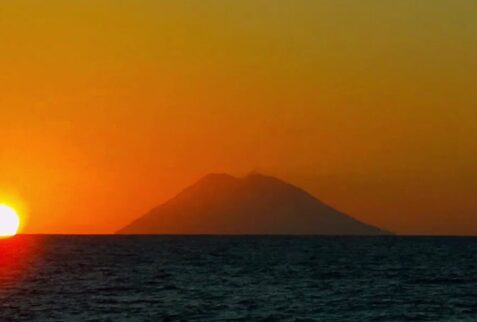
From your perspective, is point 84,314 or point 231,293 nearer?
point 84,314

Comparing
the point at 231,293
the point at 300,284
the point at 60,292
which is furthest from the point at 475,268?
the point at 60,292

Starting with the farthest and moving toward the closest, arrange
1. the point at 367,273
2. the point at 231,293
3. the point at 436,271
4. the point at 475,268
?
the point at 475,268 < the point at 436,271 < the point at 367,273 < the point at 231,293

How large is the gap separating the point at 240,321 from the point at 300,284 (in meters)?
29.7

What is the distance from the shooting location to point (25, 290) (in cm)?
8406

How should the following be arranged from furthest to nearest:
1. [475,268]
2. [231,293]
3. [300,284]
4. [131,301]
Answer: [475,268], [300,284], [231,293], [131,301]

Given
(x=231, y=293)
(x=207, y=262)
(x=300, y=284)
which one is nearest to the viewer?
(x=231, y=293)

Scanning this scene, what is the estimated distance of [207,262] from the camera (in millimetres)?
136750

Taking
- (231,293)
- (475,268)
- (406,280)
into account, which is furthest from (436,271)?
(231,293)

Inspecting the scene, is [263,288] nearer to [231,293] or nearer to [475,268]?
[231,293]

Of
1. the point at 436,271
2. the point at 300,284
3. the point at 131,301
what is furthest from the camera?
the point at 436,271

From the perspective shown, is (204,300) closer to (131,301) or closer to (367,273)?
(131,301)

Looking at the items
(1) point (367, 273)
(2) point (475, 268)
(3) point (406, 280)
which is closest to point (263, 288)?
(3) point (406, 280)

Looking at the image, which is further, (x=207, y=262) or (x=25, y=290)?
(x=207, y=262)

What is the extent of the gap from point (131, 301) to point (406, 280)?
35270 millimetres
